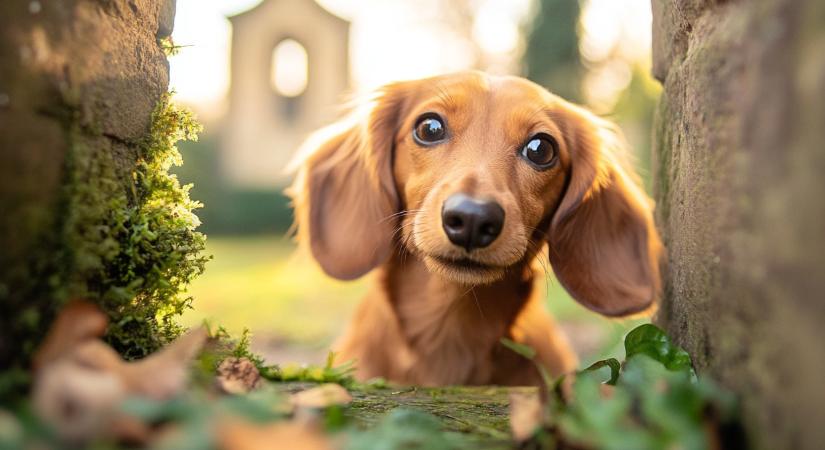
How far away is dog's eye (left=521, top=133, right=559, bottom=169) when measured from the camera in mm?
2332

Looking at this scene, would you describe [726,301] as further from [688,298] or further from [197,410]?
[197,410]

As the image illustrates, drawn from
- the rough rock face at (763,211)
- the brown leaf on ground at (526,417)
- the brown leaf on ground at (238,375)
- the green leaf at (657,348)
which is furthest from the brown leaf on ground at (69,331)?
the green leaf at (657,348)

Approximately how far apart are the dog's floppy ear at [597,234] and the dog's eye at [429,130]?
1.71ft

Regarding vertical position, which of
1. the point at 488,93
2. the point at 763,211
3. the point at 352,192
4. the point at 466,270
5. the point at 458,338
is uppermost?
the point at 488,93

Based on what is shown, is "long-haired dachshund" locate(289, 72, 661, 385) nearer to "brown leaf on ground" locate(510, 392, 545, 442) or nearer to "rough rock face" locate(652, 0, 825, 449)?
"rough rock face" locate(652, 0, 825, 449)

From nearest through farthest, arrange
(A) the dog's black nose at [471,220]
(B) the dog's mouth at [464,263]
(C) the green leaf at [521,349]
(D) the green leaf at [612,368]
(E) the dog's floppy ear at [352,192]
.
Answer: (C) the green leaf at [521,349], (D) the green leaf at [612,368], (A) the dog's black nose at [471,220], (B) the dog's mouth at [464,263], (E) the dog's floppy ear at [352,192]

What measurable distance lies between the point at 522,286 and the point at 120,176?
1571mm

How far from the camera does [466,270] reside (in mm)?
2023

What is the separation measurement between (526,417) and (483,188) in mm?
988

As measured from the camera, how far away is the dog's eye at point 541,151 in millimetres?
2332

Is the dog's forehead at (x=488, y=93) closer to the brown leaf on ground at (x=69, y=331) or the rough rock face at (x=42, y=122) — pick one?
the rough rock face at (x=42, y=122)

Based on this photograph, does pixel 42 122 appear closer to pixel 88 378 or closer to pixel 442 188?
pixel 88 378

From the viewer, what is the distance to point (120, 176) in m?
1.47

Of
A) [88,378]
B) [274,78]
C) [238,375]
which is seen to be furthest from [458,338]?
[274,78]
